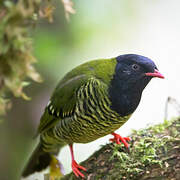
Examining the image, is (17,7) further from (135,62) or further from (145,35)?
(145,35)

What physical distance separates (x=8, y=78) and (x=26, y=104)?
16.7 feet

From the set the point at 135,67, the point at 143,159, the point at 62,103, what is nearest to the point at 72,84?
the point at 62,103

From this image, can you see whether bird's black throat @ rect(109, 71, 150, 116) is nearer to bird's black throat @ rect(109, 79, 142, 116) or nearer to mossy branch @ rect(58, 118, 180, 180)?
bird's black throat @ rect(109, 79, 142, 116)

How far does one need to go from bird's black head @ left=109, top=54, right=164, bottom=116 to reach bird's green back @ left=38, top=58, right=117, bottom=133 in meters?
0.12

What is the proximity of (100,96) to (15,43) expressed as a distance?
5.81 feet

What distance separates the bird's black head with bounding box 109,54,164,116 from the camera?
3.78 meters

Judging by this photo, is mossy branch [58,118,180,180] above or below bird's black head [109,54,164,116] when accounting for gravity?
below

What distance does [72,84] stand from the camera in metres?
4.11

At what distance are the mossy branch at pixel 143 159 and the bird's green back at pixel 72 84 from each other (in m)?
0.63

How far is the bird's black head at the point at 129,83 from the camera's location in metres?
3.78

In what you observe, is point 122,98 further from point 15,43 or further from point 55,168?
point 15,43

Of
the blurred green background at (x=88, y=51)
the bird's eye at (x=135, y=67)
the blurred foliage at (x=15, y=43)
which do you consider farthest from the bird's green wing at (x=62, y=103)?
the blurred green background at (x=88, y=51)

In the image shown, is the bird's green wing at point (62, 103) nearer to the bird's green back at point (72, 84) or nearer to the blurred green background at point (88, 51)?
the bird's green back at point (72, 84)

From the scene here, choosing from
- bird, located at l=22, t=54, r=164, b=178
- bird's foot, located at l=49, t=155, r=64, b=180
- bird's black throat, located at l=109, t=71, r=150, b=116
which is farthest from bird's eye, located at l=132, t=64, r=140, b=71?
bird's foot, located at l=49, t=155, r=64, b=180
